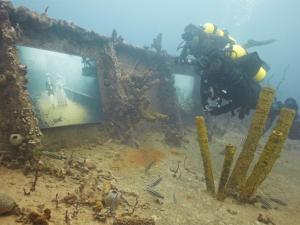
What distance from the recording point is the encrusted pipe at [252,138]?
220 inches

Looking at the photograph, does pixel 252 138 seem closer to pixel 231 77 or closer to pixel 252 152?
pixel 252 152

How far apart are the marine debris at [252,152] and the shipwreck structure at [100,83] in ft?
9.34

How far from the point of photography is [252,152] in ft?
19.2

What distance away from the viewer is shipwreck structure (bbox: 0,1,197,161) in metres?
5.37

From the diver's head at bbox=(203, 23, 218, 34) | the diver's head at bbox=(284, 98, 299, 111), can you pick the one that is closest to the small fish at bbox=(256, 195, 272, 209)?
the diver's head at bbox=(284, 98, 299, 111)

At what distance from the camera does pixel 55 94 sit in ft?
22.2

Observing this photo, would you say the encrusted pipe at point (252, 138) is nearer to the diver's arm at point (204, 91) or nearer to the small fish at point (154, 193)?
the diver's arm at point (204, 91)

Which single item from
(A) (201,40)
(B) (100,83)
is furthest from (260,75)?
(B) (100,83)

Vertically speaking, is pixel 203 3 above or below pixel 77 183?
above

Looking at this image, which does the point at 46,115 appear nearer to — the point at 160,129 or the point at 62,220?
the point at 62,220

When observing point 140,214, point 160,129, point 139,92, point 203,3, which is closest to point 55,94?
point 139,92

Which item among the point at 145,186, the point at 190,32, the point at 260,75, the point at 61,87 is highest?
the point at 190,32

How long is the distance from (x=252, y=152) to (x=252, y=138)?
0.93 ft

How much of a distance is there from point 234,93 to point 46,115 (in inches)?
159
